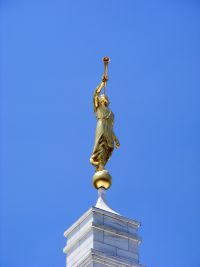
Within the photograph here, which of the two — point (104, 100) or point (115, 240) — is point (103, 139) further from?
point (115, 240)

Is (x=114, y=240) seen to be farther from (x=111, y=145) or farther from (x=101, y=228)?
(x=111, y=145)

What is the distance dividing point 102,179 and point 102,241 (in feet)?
8.04

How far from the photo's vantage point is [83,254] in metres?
37.3

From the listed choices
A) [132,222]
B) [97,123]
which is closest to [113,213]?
[132,222]

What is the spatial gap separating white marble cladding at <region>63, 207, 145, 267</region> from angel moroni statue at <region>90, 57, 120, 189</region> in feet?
4.64

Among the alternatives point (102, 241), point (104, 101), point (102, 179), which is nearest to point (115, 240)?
point (102, 241)

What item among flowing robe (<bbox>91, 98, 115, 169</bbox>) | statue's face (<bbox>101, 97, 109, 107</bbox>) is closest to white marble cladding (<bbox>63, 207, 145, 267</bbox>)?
flowing robe (<bbox>91, 98, 115, 169</bbox>)

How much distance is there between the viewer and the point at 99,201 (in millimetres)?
39219

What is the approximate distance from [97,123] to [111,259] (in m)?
5.49

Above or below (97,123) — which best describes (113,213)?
below

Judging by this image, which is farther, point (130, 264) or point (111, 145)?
point (111, 145)

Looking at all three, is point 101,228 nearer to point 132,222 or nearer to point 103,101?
point 132,222

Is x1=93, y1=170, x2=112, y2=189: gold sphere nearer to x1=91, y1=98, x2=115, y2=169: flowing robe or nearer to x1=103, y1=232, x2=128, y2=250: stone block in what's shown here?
x1=91, y1=98, x2=115, y2=169: flowing robe

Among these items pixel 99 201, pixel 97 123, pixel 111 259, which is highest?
pixel 97 123
